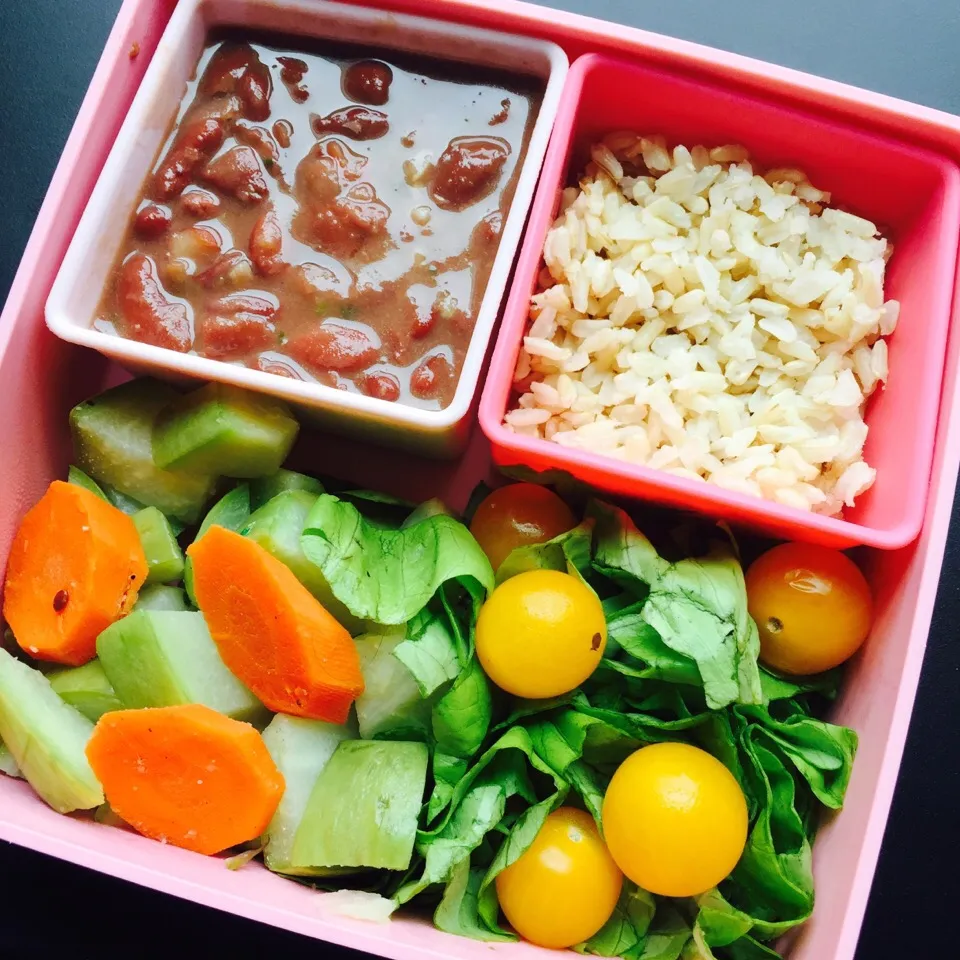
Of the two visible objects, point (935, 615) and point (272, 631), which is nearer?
point (272, 631)

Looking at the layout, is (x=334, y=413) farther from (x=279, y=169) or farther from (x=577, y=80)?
(x=577, y=80)

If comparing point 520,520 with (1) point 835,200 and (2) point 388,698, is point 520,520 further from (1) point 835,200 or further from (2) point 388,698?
(1) point 835,200

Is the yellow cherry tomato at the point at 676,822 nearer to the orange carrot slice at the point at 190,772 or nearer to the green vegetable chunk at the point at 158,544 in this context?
the orange carrot slice at the point at 190,772

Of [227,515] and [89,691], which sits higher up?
[227,515]

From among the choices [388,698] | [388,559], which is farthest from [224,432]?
[388,698]

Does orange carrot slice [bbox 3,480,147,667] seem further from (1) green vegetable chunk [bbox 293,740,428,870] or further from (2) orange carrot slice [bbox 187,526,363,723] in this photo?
(1) green vegetable chunk [bbox 293,740,428,870]

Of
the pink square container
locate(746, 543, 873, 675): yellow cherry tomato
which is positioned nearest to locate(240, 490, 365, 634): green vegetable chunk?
the pink square container
